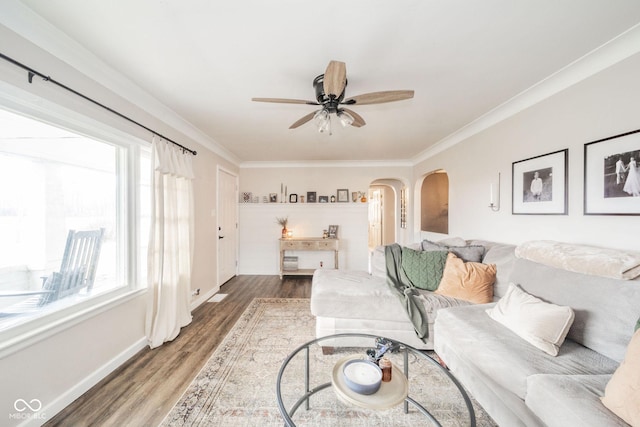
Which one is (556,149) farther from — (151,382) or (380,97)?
(151,382)

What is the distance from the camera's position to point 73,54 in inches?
58.5

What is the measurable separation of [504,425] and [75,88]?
3374 millimetres

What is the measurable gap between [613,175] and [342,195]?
11.9ft

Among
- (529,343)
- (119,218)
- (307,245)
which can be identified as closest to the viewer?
(529,343)

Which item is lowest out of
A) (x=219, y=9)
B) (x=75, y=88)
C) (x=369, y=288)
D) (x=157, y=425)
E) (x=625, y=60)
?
(x=157, y=425)

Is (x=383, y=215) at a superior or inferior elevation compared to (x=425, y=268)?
superior

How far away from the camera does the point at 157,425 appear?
4.44ft

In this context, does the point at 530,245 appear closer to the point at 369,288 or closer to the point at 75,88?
the point at 369,288

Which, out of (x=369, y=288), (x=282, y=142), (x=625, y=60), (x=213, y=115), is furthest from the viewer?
(x=282, y=142)

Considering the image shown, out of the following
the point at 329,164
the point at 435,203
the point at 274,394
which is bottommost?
the point at 274,394

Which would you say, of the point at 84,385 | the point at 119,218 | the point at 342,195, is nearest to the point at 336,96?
the point at 119,218

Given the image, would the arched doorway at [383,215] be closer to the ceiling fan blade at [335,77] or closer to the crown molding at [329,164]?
the crown molding at [329,164]

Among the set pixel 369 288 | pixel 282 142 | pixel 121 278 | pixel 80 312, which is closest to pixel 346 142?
pixel 282 142

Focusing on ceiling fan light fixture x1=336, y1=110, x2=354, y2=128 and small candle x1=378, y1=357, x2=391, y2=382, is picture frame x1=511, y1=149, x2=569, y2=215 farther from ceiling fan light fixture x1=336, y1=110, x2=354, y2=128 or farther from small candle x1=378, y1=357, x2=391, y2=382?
small candle x1=378, y1=357, x2=391, y2=382
